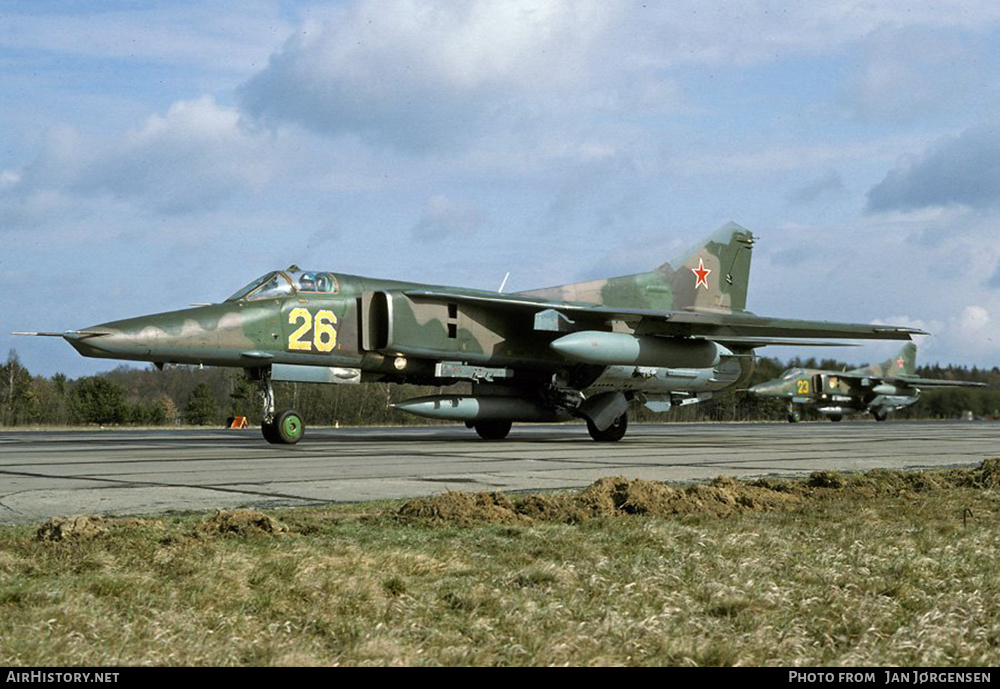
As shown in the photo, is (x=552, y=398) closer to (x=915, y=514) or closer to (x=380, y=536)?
(x=915, y=514)

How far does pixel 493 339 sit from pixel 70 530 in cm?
1436

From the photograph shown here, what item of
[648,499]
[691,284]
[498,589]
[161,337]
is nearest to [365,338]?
[161,337]

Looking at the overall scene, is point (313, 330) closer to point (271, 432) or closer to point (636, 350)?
point (271, 432)

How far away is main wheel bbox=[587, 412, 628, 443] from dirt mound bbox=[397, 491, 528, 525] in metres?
13.8

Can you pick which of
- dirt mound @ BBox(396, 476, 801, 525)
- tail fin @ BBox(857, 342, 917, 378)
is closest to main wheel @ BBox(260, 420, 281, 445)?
dirt mound @ BBox(396, 476, 801, 525)

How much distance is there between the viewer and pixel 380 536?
6.12 meters

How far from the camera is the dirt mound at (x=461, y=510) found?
685 centimetres

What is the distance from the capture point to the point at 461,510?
6977 mm

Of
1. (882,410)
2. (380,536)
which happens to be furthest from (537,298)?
(882,410)

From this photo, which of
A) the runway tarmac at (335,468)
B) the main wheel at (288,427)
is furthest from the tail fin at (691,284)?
the main wheel at (288,427)

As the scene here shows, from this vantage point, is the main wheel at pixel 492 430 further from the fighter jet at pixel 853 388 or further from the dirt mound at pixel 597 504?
the fighter jet at pixel 853 388

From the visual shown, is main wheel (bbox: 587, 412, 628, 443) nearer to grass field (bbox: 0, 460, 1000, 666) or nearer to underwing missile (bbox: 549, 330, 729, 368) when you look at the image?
underwing missile (bbox: 549, 330, 729, 368)

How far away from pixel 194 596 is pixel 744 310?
22001mm

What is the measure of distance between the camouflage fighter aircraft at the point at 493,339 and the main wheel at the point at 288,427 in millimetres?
21
